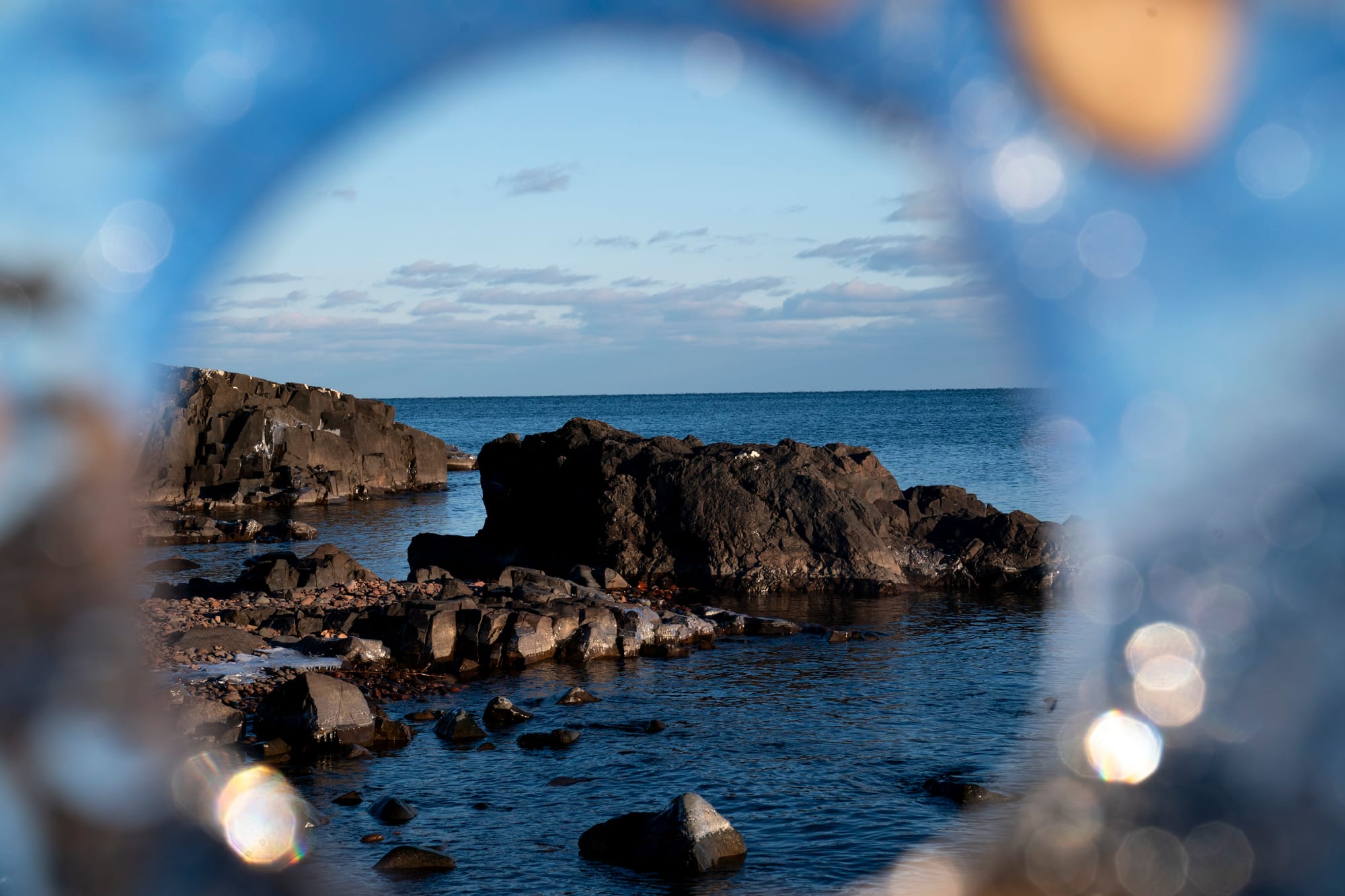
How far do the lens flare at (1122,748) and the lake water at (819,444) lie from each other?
2.68 meters

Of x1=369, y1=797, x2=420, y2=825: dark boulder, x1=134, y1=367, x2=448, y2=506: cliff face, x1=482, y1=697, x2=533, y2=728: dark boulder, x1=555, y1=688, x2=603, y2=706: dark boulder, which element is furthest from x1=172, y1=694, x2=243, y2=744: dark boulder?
x1=134, y1=367, x2=448, y2=506: cliff face

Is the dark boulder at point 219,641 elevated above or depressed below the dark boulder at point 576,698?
above

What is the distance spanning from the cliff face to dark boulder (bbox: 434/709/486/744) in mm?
46325

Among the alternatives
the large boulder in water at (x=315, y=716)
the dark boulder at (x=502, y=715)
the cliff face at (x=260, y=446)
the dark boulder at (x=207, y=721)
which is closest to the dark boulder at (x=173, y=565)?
the dark boulder at (x=207, y=721)

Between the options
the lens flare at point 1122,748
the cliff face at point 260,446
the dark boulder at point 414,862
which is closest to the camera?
the lens flare at point 1122,748

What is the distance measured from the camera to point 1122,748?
9141 mm

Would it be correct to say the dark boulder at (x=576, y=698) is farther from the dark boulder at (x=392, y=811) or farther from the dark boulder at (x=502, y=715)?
the dark boulder at (x=392, y=811)

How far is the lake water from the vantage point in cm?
4319

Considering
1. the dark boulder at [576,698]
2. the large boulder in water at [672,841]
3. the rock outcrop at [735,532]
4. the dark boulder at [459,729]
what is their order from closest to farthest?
the large boulder in water at [672,841], the dark boulder at [459,729], the dark boulder at [576,698], the rock outcrop at [735,532]

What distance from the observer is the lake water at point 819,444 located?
43188 mm

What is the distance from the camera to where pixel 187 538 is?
46344mm

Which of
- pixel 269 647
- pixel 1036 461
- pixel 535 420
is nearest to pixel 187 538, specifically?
pixel 269 647

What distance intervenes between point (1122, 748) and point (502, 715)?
11003 millimetres

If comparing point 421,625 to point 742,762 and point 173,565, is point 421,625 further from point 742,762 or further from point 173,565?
point 173,565
